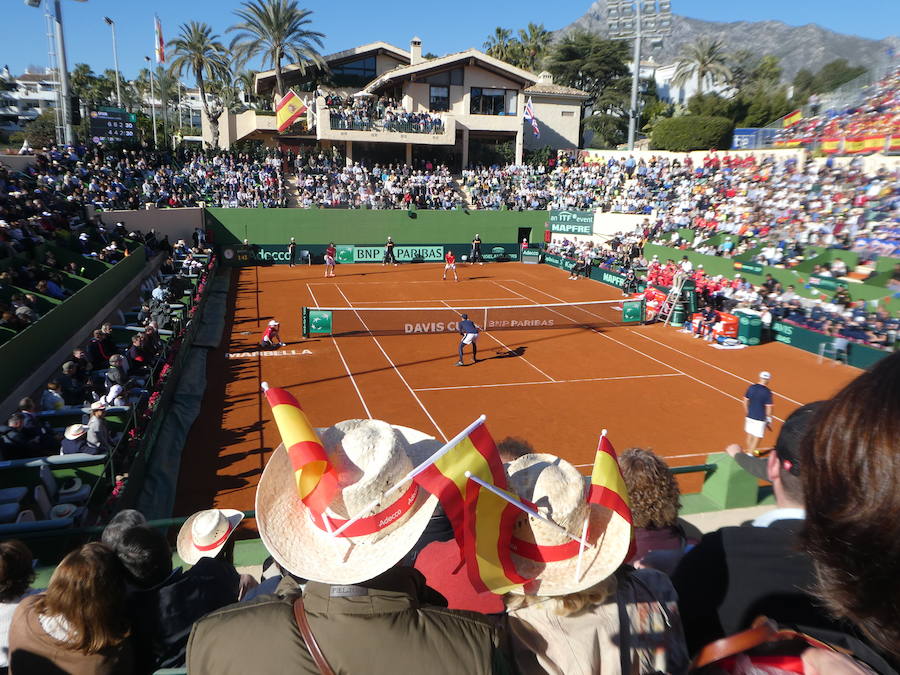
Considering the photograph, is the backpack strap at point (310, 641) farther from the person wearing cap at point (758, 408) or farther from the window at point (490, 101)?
the window at point (490, 101)

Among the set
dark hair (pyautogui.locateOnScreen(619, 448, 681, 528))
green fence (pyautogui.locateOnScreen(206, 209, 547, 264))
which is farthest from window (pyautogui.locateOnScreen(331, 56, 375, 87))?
dark hair (pyautogui.locateOnScreen(619, 448, 681, 528))

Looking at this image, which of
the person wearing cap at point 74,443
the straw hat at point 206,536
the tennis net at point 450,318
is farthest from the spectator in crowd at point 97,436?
the tennis net at point 450,318

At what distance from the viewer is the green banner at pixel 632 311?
24.6 metres

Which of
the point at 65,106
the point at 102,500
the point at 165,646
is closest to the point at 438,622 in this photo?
the point at 165,646

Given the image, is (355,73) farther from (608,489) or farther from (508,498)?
(508,498)

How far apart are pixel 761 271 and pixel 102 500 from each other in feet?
85.5

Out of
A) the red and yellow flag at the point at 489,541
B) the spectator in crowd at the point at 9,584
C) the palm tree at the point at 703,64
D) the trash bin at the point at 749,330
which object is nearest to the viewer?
the red and yellow flag at the point at 489,541

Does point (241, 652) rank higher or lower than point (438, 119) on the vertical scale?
lower

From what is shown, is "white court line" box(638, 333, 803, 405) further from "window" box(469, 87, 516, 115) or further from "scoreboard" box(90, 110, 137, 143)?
"window" box(469, 87, 516, 115)

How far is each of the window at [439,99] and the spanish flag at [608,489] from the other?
46.6 m

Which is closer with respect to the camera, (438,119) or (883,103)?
(883,103)

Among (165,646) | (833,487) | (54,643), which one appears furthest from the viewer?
(165,646)

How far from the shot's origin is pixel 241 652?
7.20 ft

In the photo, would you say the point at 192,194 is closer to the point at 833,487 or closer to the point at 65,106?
the point at 65,106
